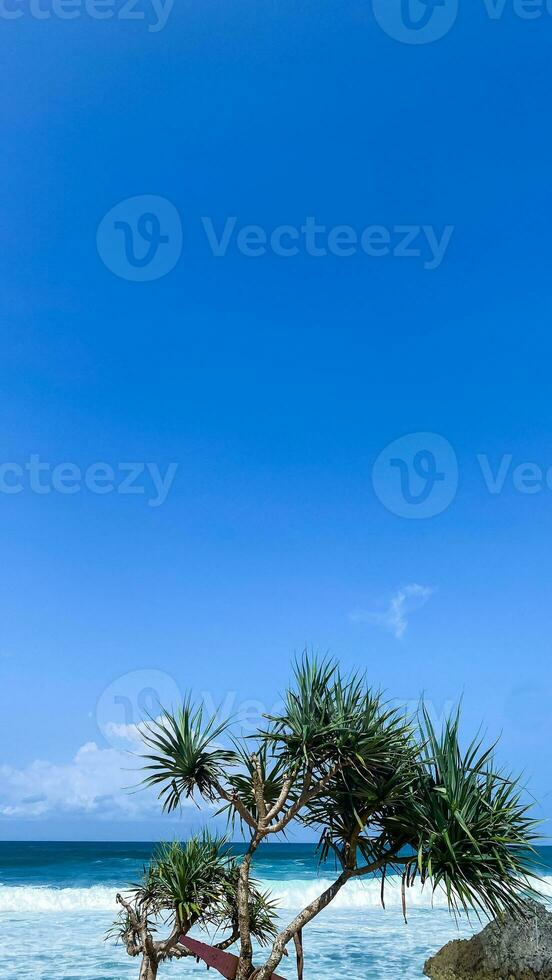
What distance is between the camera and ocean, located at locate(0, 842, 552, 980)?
62.2ft

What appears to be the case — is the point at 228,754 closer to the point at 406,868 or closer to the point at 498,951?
the point at 406,868

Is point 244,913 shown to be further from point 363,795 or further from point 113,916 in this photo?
point 113,916

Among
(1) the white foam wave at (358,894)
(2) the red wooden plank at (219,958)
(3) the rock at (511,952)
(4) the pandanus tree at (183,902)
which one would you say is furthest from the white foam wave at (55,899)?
(2) the red wooden plank at (219,958)

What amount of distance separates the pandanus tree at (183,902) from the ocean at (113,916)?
3338 millimetres

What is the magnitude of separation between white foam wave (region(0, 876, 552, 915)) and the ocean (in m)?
0.05

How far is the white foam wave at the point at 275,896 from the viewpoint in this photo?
1483 inches

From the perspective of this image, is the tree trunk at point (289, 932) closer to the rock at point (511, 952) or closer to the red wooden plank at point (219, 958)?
the red wooden plank at point (219, 958)

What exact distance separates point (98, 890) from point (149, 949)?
37.8m

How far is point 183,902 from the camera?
9312 millimetres

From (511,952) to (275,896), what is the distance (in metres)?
30.3

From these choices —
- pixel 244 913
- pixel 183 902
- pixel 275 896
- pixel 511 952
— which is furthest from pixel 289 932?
pixel 275 896

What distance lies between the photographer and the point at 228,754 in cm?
930

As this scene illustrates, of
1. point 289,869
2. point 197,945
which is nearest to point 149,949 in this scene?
point 197,945

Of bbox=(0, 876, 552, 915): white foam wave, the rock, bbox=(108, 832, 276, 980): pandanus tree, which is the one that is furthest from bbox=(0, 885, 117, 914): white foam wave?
bbox=(108, 832, 276, 980): pandanus tree
